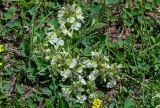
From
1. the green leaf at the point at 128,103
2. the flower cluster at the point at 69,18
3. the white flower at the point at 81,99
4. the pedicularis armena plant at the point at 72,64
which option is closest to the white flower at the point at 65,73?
the pedicularis armena plant at the point at 72,64

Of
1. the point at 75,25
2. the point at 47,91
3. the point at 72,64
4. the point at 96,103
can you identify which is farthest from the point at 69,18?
the point at 96,103

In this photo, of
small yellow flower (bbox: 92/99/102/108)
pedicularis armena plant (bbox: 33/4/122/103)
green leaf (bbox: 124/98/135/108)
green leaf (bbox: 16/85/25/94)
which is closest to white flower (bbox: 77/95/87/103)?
pedicularis armena plant (bbox: 33/4/122/103)

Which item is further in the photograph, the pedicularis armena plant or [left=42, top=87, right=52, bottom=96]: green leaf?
[left=42, top=87, right=52, bottom=96]: green leaf

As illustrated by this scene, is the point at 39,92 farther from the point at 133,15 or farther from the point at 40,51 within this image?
the point at 133,15

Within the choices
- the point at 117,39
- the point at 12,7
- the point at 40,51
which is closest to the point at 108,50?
the point at 117,39

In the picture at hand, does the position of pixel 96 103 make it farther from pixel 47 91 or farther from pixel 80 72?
pixel 47 91

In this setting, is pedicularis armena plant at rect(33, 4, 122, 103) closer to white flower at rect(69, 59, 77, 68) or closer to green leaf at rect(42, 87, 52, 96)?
white flower at rect(69, 59, 77, 68)
